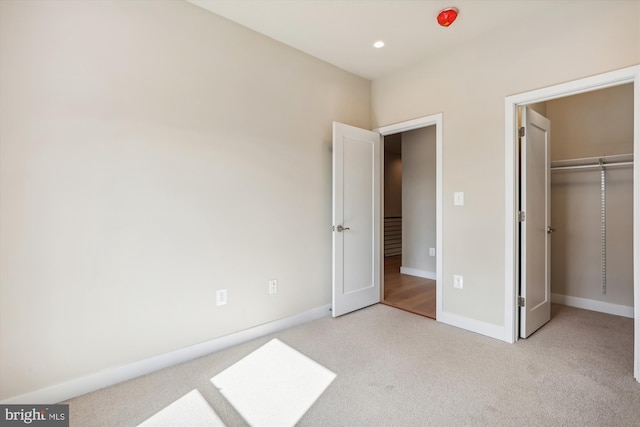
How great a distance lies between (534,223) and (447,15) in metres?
1.85

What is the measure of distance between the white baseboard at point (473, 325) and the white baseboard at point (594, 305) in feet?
4.89

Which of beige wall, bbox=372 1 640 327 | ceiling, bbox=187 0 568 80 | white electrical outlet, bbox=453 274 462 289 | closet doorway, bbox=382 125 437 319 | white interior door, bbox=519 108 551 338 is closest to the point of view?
beige wall, bbox=372 1 640 327

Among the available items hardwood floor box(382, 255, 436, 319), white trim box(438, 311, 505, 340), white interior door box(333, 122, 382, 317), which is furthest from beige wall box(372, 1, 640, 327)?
white interior door box(333, 122, 382, 317)

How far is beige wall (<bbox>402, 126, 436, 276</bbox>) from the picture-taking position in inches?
183

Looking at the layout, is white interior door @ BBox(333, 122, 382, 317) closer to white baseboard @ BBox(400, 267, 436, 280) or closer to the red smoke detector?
the red smoke detector

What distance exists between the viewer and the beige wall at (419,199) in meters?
4.65

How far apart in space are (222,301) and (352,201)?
5.16ft

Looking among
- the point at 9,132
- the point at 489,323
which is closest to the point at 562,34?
the point at 489,323

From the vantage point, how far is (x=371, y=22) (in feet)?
8.12

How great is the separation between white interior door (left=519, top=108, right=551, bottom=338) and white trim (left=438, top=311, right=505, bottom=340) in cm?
19

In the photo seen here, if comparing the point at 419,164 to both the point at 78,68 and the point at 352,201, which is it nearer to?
the point at 352,201

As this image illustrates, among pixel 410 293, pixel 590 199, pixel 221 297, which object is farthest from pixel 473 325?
pixel 221 297

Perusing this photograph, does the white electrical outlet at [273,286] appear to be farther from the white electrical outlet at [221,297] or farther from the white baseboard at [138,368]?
the white electrical outlet at [221,297]

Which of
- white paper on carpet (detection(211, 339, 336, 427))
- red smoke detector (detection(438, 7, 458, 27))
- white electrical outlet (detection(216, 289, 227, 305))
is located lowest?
white paper on carpet (detection(211, 339, 336, 427))
